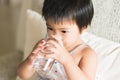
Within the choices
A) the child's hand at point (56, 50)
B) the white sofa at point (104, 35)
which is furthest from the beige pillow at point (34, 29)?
the child's hand at point (56, 50)

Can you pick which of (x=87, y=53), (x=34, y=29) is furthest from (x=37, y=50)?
(x=34, y=29)

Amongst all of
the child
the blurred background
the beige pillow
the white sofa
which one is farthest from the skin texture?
the blurred background

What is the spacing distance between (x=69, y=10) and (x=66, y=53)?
0.51 ft

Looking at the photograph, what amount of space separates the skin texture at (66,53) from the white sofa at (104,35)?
0.33 feet

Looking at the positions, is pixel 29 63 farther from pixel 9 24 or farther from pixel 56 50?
pixel 9 24

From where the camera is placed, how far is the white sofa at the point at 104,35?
1.01 meters

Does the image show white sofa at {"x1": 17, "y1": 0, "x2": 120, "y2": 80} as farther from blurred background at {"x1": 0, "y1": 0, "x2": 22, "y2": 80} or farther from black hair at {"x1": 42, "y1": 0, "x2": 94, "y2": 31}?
blurred background at {"x1": 0, "y1": 0, "x2": 22, "y2": 80}

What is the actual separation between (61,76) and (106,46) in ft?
0.79

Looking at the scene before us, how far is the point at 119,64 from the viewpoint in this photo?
3.27 ft

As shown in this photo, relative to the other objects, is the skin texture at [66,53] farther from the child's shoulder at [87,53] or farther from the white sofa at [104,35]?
the white sofa at [104,35]

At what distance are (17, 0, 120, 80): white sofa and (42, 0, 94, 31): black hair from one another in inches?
7.2

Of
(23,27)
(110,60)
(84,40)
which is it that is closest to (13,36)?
(23,27)

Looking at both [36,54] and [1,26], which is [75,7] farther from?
[1,26]

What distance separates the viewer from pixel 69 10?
876 mm
